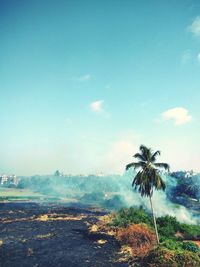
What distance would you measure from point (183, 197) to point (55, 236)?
7799 centimetres

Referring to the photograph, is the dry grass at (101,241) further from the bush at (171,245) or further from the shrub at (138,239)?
the bush at (171,245)

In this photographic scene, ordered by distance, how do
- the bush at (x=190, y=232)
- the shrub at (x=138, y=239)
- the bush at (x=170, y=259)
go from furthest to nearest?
the bush at (x=190, y=232) → the shrub at (x=138, y=239) → the bush at (x=170, y=259)

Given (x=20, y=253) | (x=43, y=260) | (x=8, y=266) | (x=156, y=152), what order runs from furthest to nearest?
(x=156, y=152) → (x=20, y=253) → (x=43, y=260) → (x=8, y=266)

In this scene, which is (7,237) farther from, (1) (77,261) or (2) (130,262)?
(2) (130,262)

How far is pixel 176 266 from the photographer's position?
27156mm

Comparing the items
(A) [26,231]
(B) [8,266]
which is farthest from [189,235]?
(B) [8,266]

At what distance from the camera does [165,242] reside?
38.0m

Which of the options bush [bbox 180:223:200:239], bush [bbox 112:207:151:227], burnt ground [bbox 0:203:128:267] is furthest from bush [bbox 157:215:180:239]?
burnt ground [bbox 0:203:128:267]

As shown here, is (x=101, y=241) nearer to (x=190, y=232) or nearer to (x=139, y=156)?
(x=139, y=156)

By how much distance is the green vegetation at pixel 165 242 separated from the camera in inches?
1107

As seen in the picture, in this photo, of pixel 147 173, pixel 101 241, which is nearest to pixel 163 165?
pixel 147 173

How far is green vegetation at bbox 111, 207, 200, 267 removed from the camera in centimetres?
2812

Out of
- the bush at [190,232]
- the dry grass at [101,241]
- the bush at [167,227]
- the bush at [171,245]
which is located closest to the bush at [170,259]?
the bush at [171,245]

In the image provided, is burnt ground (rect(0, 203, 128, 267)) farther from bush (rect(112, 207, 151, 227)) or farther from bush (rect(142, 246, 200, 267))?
bush (rect(112, 207, 151, 227))
